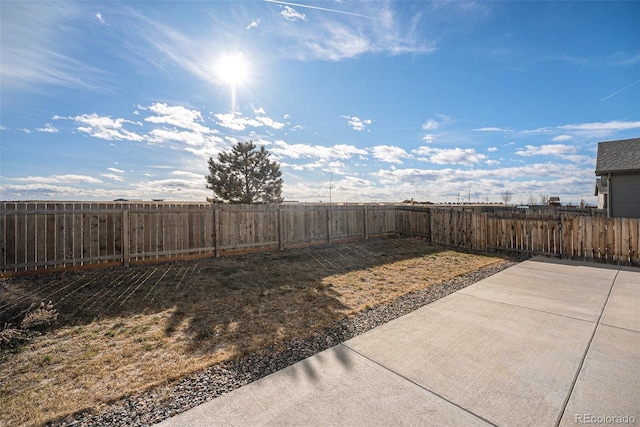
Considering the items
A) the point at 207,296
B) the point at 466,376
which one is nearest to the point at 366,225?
the point at 207,296

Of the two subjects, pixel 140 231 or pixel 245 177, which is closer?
pixel 140 231

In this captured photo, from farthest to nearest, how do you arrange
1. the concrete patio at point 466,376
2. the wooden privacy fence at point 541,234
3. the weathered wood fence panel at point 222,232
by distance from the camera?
the wooden privacy fence at point 541,234 < the weathered wood fence panel at point 222,232 < the concrete patio at point 466,376

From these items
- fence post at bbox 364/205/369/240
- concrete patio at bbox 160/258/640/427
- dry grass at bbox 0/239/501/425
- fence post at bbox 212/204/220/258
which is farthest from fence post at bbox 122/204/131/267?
fence post at bbox 364/205/369/240

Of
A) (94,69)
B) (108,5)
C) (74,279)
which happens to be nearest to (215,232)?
(74,279)

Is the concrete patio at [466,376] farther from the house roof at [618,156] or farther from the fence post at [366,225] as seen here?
the house roof at [618,156]

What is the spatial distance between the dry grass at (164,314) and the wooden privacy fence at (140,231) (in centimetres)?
48

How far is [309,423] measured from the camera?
175 cm

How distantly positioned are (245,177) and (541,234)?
15460 mm

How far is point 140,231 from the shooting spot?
21.9ft

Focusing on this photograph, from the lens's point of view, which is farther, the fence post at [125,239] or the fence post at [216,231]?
the fence post at [216,231]

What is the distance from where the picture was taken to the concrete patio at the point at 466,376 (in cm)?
181

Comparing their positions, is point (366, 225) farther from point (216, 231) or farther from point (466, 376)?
point (466, 376)

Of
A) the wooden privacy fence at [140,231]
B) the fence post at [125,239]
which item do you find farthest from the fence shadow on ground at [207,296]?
the wooden privacy fence at [140,231]

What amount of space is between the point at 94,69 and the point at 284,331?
8.08 m
